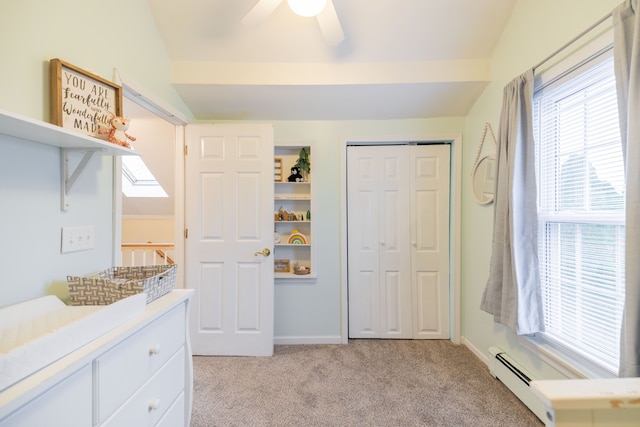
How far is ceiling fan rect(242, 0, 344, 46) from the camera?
1.32 metres

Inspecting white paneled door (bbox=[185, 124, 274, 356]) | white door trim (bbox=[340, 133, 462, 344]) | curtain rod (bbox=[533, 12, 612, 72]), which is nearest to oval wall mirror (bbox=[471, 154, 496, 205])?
white door trim (bbox=[340, 133, 462, 344])

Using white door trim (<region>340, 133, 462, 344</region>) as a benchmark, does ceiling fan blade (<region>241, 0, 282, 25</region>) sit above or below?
above

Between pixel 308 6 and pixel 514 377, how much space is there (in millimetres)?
2528

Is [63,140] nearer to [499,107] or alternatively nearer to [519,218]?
[519,218]

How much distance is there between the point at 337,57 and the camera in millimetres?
2094

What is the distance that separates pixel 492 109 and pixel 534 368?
181cm

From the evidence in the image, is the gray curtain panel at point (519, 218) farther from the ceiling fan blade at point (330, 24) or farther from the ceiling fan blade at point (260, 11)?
the ceiling fan blade at point (260, 11)

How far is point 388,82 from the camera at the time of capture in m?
2.12

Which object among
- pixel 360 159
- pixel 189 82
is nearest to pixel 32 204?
pixel 189 82

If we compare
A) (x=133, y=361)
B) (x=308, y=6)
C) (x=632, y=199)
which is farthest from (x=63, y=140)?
(x=632, y=199)

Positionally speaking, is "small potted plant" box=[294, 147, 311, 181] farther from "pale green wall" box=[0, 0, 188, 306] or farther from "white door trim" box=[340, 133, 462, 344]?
"pale green wall" box=[0, 0, 188, 306]

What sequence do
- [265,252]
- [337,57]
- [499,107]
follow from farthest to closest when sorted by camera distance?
[265,252] → [337,57] → [499,107]

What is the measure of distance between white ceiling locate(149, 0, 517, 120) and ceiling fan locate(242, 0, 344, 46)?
49cm

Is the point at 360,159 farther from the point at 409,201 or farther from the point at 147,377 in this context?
the point at 147,377
